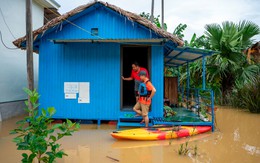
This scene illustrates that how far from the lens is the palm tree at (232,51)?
1185 centimetres

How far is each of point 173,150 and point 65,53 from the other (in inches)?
190

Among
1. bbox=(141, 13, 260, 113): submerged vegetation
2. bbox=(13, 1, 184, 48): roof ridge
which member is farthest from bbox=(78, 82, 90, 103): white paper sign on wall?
bbox=(141, 13, 260, 113): submerged vegetation

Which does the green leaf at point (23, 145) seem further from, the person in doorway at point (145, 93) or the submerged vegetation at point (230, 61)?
the submerged vegetation at point (230, 61)

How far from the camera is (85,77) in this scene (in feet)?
25.3

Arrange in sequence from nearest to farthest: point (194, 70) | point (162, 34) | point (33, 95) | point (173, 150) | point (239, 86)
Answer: point (33, 95) → point (173, 150) → point (162, 34) → point (239, 86) → point (194, 70)

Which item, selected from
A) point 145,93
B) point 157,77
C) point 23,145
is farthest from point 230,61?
point 23,145

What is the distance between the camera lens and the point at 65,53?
7781 mm

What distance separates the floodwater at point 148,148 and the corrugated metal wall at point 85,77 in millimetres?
664

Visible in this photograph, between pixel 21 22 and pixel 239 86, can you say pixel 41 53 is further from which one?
pixel 239 86

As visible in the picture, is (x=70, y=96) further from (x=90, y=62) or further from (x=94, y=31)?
(x=94, y=31)

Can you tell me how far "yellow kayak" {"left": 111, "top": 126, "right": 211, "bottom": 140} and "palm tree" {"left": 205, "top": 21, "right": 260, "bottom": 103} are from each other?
20.8 ft

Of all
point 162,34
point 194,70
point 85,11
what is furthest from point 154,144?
point 194,70

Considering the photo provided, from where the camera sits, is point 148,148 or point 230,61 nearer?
point 148,148

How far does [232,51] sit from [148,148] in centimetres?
872
